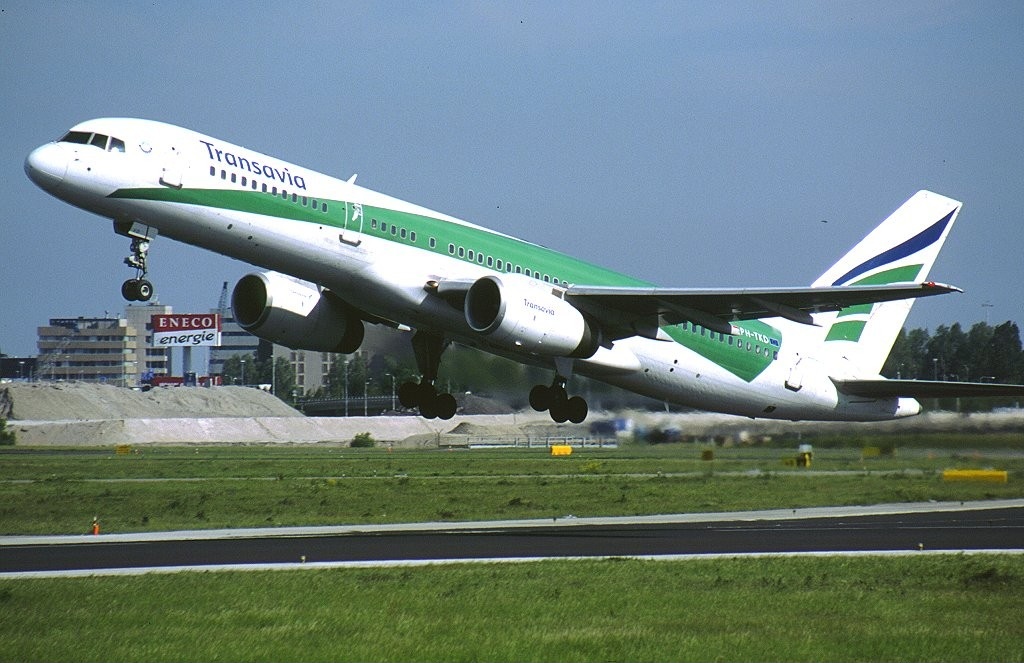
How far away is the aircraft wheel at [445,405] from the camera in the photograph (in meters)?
36.5

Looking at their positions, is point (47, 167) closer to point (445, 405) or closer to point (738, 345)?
point (445, 405)

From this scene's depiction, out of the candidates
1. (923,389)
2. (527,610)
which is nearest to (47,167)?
(527,610)

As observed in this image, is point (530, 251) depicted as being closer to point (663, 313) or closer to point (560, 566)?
point (663, 313)

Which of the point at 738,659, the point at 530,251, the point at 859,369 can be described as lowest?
the point at 738,659

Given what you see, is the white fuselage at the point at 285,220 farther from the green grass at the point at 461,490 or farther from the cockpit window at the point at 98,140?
the green grass at the point at 461,490

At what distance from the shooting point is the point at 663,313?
34.3 m

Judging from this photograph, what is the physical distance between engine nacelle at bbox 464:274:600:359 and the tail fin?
11426 mm

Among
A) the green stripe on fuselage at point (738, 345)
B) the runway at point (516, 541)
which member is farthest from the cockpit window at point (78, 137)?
the green stripe on fuselage at point (738, 345)

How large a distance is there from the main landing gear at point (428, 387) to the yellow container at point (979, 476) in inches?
655

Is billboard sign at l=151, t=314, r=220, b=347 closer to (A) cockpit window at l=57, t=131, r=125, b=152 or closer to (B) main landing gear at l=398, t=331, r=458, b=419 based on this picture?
(B) main landing gear at l=398, t=331, r=458, b=419

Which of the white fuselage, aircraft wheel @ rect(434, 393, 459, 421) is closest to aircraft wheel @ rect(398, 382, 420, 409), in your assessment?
aircraft wheel @ rect(434, 393, 459, 421)

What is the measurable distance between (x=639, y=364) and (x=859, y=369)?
345 inches

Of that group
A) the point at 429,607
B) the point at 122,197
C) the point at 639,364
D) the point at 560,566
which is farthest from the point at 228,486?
the point at 429,607

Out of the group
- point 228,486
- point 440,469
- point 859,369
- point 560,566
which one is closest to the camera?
point 560,566
